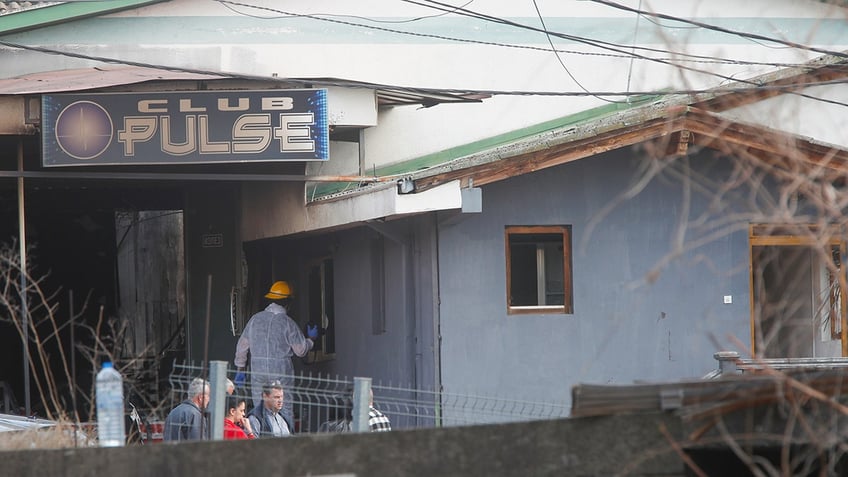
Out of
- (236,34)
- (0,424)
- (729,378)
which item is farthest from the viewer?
(236,34)

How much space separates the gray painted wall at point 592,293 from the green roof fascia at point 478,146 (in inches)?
84.4

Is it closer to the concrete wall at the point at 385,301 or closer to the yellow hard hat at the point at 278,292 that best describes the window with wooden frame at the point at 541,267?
the concrete wall at the point at 385,301

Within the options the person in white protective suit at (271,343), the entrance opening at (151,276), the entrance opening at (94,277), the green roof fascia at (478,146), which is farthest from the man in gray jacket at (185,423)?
the entrance opening at (151,276)

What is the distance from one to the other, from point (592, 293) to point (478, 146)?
4.21 m

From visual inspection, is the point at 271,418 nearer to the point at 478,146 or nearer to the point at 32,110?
the point at 32,110

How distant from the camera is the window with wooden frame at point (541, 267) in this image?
44.0 feet

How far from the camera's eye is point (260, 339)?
14.2 meters

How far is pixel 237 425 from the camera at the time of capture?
36.0ft

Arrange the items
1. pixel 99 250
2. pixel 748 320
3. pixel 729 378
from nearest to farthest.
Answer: pixel 729 378 → pixel 748 320 → pixel 99 250

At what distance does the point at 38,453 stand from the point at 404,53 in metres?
11.7

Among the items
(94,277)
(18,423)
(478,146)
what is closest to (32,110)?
(18,423)

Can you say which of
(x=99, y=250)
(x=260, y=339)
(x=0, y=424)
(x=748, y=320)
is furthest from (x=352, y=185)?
(x=99, y=250)

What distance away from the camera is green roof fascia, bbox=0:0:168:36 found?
634 inches

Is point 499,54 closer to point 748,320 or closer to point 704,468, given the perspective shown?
point 748,320
